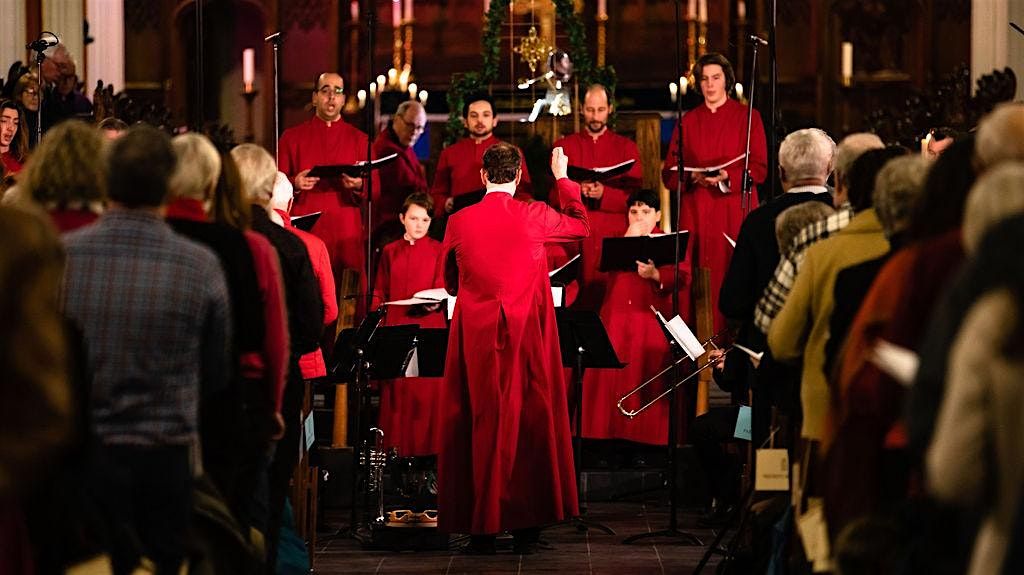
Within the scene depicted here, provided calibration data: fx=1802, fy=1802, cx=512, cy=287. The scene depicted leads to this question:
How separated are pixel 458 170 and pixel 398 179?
418mm

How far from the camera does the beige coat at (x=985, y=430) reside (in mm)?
3357

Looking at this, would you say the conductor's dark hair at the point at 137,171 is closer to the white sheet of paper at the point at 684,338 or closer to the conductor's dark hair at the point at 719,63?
the white sheet of paper at the point at 684,338

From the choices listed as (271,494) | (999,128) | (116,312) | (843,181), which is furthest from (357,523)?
(999,128)

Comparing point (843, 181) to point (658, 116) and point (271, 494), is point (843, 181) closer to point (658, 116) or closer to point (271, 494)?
point (271, 494)

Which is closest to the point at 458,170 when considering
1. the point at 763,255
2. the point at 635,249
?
the point at 635,249

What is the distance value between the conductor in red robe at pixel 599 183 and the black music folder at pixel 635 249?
1.10 m

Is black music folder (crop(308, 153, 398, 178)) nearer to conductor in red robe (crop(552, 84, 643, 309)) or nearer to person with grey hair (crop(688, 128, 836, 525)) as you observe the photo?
conductor in red robe (crop(552, 84, 643, 309))

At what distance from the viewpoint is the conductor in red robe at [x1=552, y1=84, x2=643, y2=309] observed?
36.4 feet

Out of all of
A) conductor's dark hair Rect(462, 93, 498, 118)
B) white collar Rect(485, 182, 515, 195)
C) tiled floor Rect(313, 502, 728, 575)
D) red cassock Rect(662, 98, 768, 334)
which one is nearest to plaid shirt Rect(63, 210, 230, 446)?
tiled floor Rect(313, 502, 728, 575)

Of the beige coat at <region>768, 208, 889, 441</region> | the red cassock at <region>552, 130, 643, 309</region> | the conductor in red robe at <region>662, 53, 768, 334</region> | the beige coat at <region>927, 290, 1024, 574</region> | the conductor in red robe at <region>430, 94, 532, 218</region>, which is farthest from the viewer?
the conductor in red robe at <region>430, 94, 532, 218</region>

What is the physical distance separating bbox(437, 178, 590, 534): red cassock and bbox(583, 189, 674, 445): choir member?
A: 1.91 m

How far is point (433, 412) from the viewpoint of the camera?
1041 cm

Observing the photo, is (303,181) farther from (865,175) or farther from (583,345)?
(865,175)

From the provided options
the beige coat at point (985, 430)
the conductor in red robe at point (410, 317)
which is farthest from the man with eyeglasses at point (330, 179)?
the beige coat at point (985, 430)
